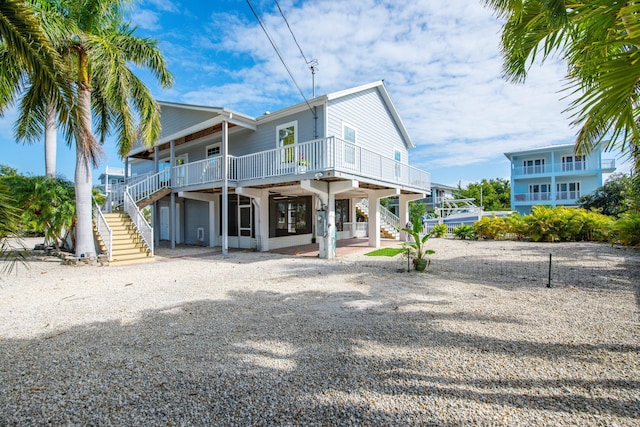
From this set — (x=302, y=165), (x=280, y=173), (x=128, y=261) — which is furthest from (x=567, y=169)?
(x=128, y=261)

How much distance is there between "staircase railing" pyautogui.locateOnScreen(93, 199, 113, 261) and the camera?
10.4 metres

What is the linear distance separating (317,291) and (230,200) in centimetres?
1019

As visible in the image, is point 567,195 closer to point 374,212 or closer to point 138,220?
point 374,212

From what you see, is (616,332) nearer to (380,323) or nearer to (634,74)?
(380,323)

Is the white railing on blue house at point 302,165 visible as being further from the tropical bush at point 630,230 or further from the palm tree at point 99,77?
the tropical bush at point 630,230

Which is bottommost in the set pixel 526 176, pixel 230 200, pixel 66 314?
pixel 66 314

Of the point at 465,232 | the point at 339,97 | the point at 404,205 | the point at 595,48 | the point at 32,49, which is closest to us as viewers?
the point at 595,48

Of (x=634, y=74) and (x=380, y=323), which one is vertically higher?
(x=634, y=74)

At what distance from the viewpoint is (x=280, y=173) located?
11078 millimetres

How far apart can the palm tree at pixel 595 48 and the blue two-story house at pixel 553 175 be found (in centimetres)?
2964

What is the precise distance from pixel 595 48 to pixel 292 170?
9.13m

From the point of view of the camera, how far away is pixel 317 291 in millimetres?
6508

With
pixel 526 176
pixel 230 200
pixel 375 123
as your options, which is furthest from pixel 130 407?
pixel 526 176

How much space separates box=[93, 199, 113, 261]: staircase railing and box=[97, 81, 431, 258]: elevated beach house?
127 cm
